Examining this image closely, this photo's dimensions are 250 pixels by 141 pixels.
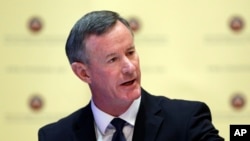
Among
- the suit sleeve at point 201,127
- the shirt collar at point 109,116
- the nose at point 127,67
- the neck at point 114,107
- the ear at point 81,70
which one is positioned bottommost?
the suit sleeve at point 201,127

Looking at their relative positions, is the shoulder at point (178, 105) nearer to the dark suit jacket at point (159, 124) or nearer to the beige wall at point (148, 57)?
the dark suit jacket at point (159, 124)

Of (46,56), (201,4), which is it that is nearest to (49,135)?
(46,56)

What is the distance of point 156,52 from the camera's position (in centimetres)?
343

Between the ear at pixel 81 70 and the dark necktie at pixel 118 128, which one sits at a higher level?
the ear at pixel 81 70

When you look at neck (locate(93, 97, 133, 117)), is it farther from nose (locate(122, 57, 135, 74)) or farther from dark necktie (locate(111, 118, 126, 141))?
nose (locate(122, 57, 135, 74))

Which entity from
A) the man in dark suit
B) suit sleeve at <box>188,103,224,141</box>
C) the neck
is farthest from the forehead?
suit sleeve at <box>188,103,224,141</box>

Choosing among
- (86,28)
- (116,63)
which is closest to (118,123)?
(116,63)

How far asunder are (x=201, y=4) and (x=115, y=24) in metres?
1.31

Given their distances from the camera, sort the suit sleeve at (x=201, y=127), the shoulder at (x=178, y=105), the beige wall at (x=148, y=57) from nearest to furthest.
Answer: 1. the suit sleeve at (x=201, y=127)
2. the shoulder at (x=178, y=105)
3. the beige wall at (x=148, y=57)

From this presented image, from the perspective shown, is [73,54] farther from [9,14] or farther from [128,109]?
[9,14]

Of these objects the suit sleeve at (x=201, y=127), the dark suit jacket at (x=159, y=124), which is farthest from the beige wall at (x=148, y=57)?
the suit sleeve at (x=201, y=127)

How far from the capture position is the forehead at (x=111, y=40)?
216cm

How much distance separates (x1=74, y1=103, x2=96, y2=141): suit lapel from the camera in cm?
226

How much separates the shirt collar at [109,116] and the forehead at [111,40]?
0.82 feet
